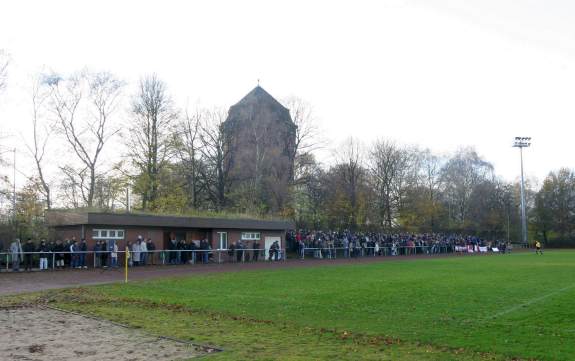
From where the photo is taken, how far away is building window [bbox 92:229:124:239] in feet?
109

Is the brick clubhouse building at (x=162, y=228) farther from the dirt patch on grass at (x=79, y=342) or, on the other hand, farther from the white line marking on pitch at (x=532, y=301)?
the white line marking on pitch at (x=532, y=301)

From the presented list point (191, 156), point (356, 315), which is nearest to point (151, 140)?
point (191, 156)

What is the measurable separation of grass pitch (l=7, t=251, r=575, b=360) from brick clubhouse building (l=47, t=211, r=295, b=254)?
1213 centimetres

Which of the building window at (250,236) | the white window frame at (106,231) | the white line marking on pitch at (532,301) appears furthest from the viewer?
the building window at (250,236)

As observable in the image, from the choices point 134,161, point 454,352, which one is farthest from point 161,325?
point 134,161

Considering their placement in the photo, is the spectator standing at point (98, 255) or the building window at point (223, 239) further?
the building window at point (223, 239)

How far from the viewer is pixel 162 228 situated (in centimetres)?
3734

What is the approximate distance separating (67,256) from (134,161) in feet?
67.8

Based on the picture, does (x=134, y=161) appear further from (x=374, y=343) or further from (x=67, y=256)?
(x=374, y=343)

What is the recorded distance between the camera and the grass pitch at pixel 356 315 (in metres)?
9.97

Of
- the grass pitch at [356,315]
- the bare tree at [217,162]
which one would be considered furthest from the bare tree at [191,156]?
the grass pitch at [356,315]

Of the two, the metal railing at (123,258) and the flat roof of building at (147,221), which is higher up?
the flat roof of building at (147,221)

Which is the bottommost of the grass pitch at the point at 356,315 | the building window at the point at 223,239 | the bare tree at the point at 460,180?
the grass pitch at the point at 356,315

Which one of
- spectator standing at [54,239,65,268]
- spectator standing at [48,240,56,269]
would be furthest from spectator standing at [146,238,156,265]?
spectator standing at [48,240,56,269]
